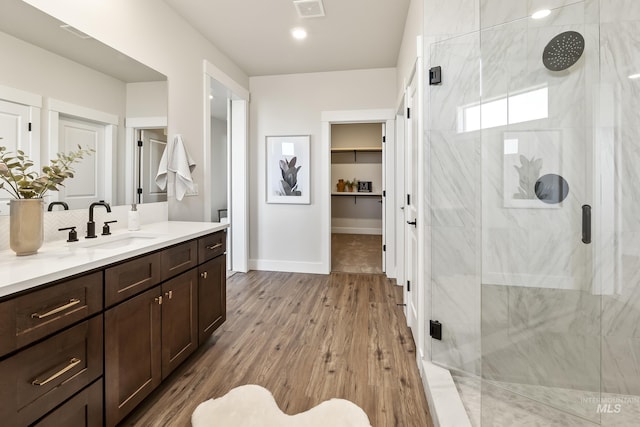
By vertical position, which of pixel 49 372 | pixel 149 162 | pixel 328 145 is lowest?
pixel 49 372

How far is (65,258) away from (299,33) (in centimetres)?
292

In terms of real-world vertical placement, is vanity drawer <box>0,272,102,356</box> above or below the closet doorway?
below

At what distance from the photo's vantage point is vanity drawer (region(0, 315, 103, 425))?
3.31 feet

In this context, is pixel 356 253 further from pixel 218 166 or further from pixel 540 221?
pixel 540 221

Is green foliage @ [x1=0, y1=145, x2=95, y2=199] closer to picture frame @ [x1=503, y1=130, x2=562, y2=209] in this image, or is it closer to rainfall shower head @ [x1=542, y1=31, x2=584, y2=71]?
picture frame @ [x1=503, y1=130, x2=562, y2=209]

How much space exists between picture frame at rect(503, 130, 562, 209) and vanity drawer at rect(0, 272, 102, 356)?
2.11 metres

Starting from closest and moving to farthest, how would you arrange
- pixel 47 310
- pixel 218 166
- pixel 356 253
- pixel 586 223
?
pixel 47 310
pixel 586 223
pixel 356 253
pixel 218 166

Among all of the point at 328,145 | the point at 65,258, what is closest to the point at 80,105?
the point at 65,258

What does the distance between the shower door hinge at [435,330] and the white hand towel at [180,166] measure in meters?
2.26

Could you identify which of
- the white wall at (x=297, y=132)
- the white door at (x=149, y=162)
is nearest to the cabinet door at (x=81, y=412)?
the white door at (x=149, y=162)

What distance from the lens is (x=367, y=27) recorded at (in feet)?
10.3

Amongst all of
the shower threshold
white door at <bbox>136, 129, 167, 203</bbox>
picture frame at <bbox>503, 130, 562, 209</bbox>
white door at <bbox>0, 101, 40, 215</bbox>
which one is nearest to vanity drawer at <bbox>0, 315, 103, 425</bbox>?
white door at <bbox>0, 101, 40, 215</bbox>

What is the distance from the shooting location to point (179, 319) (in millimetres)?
1922

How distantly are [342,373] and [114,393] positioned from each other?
126 centimetres
